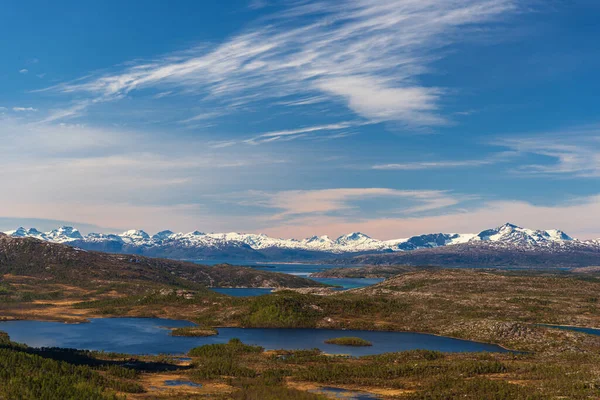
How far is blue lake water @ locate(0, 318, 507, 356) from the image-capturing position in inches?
4970

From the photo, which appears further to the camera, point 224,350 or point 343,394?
point 224,350

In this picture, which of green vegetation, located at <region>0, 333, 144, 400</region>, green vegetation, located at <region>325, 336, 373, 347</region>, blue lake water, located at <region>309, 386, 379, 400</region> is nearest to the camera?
green vegetation, located at <region>0, 333, 144, 400</region>

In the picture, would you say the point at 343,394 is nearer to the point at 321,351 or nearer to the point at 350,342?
the point at 321,351

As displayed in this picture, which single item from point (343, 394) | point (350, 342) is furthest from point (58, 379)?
point (350, 342)

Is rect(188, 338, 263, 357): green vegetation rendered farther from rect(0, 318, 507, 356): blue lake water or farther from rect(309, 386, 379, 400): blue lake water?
rect(309, 386, 379, 400): blue lake water

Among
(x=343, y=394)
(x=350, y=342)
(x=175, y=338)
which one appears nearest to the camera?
(x=343, y=394)

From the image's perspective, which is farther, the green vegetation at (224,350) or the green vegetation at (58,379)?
the green vegetation at (224,350)

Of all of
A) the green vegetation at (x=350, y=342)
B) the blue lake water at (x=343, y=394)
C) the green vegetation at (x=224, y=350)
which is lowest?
the green vegetation at (x=350, y=342)

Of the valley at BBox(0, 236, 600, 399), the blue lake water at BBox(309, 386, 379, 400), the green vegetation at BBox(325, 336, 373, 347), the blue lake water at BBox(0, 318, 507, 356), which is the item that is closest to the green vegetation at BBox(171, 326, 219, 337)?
the blue lake water at BBox(0, 318, 507, 356)

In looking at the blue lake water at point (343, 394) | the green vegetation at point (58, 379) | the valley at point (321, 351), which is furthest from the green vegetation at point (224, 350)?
the blue lake water at point (343, 394)

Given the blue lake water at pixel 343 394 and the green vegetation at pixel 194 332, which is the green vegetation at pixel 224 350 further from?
the blue lake water at pixel 343 394

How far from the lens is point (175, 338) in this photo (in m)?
142

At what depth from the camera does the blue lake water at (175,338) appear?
126 m

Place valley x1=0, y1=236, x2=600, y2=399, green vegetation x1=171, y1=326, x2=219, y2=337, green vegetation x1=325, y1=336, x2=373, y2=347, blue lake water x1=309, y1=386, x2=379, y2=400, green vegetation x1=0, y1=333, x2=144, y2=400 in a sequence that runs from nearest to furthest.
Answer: green vegetation x1=0, y1=333, x2=144, y2=400, blue lake water x1=309, y1=386, x2=379, y2=400, valley x1=0, y1=236, x2=600, y2=399, green vegetation x1=325, y1=336, x2=373, y2=347, green vegetation x1=171, y1=326, x2=219, y2=337
